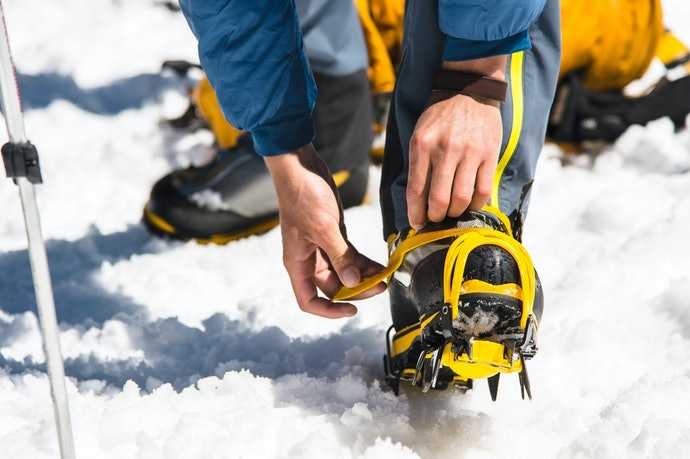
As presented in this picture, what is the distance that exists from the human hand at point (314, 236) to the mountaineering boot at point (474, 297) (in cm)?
6

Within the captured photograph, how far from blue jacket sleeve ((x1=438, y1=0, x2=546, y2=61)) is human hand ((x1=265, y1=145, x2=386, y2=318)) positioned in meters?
0.26

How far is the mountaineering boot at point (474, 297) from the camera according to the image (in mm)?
1056

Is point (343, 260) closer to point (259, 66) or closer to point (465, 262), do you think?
point (465, 262)

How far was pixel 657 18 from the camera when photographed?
89.2 inches

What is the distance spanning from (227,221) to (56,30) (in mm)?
1696

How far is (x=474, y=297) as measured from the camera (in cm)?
105

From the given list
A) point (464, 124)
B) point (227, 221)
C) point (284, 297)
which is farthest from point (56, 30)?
point (464, 124)

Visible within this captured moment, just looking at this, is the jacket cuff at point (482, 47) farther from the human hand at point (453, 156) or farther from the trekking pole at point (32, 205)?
the trekking pole at point (32, 205)

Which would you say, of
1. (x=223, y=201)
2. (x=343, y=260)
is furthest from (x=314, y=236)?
(x=223, y=201)

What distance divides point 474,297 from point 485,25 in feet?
1.16

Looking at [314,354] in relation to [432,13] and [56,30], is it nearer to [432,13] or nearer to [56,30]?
[432,13]

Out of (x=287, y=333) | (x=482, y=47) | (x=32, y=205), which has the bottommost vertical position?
(x=287, y=333)

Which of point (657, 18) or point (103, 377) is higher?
point (657, 18)

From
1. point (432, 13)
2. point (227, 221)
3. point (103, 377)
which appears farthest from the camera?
point (227, 221)
